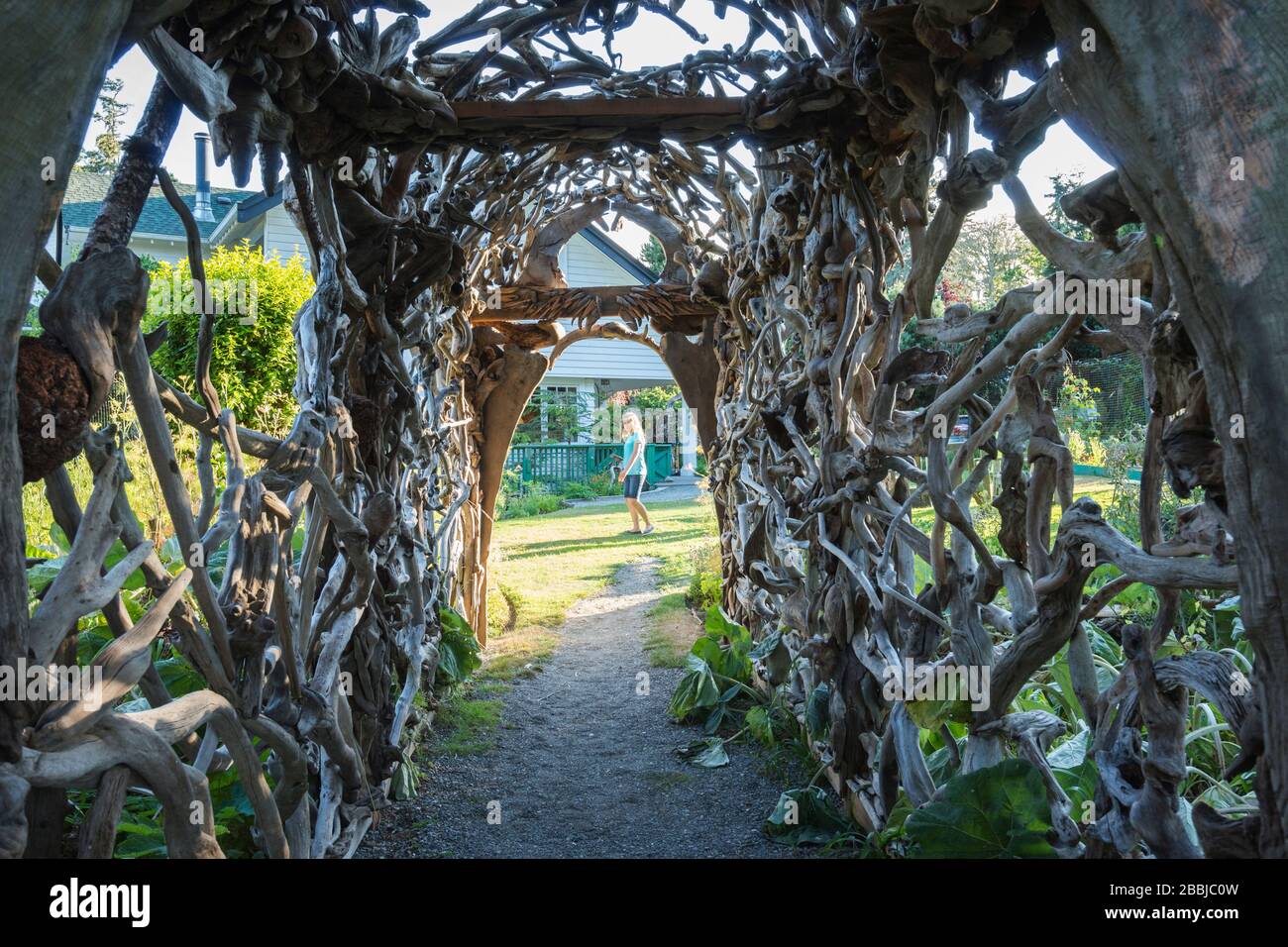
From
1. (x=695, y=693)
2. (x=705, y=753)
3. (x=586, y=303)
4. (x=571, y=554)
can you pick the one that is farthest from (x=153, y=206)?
(x=705, y=753)

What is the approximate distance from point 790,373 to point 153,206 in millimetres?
10142

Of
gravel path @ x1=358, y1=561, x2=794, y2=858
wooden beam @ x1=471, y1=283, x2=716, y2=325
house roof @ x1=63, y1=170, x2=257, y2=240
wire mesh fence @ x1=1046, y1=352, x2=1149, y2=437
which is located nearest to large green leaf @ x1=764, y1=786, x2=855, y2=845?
gravel path @ x1=358, y1=561, x2=794, y2=858

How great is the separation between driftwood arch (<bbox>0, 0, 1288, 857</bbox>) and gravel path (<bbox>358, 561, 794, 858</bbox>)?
0.34 m

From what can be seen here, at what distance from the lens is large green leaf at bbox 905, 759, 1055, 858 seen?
1.64m

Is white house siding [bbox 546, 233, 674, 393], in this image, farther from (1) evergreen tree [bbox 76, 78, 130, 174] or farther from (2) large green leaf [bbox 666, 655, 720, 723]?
(2) large green leaf [bbox 666, 655, 720, 723]

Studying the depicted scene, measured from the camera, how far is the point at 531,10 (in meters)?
2.87

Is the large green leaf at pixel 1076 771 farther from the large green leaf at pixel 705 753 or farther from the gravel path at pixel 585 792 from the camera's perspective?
the large green leaf at pixel 705 753

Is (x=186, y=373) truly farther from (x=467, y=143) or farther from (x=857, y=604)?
(x=857, y=604)

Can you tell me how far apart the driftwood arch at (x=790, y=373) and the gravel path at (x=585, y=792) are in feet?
1.11

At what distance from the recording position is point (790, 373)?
377 cm

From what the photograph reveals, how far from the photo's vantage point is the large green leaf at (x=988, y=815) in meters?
1.64

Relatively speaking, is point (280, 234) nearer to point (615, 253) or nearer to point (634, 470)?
point (634, 470)

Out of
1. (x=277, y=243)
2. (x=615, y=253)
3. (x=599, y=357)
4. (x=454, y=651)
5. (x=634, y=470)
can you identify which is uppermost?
(x=615, y=253)

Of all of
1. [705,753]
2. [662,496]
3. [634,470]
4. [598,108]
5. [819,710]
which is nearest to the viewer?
[598,108]
